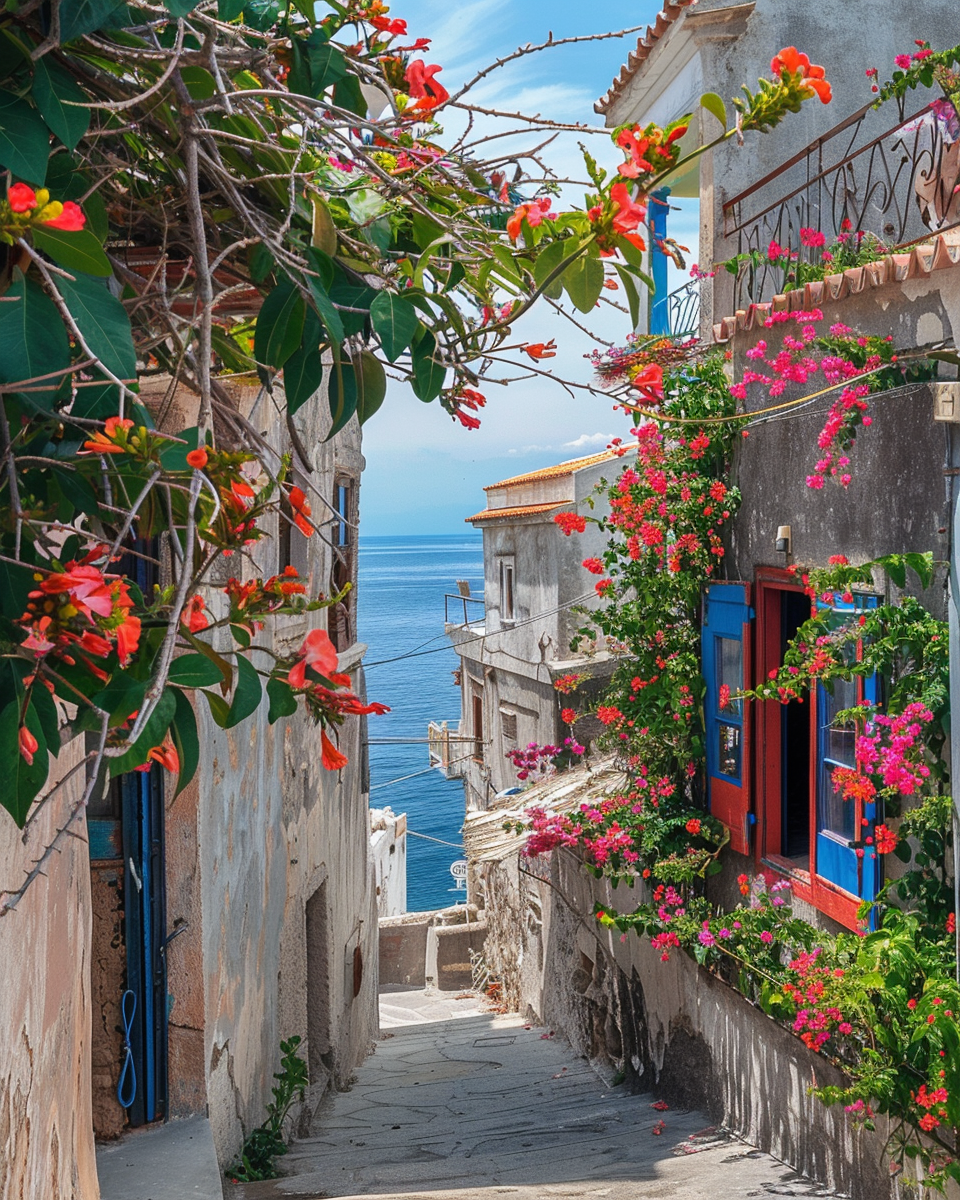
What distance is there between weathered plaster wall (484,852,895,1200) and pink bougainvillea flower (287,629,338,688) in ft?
14.2

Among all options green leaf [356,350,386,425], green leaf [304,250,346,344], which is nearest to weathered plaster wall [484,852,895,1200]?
green leaf [356,350,386,425]

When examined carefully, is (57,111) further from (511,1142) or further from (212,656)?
(511,1142)

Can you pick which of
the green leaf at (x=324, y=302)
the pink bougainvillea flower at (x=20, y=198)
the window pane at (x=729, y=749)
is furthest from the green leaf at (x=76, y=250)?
the window pane at (x=729, y=749)

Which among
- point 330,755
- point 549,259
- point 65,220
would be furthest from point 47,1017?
point 549,259

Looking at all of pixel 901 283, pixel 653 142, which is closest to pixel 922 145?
pixel 901 283

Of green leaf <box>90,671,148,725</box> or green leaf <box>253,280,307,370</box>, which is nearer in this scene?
green leaf <box>90,671,148,725</box>

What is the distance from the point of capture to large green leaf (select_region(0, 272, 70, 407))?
1728mm

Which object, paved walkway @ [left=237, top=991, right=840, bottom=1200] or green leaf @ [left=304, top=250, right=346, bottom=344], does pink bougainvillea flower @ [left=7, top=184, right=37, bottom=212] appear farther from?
paved walkway @ [left=237, top=991, right=840, bottom=1200]

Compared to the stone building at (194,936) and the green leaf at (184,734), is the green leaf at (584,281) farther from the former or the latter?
the green leaf at (184,734)

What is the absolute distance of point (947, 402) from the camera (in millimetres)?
4699

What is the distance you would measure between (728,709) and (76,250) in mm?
6298

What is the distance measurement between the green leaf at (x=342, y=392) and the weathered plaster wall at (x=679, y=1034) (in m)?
4.31

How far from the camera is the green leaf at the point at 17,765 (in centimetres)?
170

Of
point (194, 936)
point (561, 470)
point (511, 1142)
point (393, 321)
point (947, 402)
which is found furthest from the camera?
point (561, 470)
